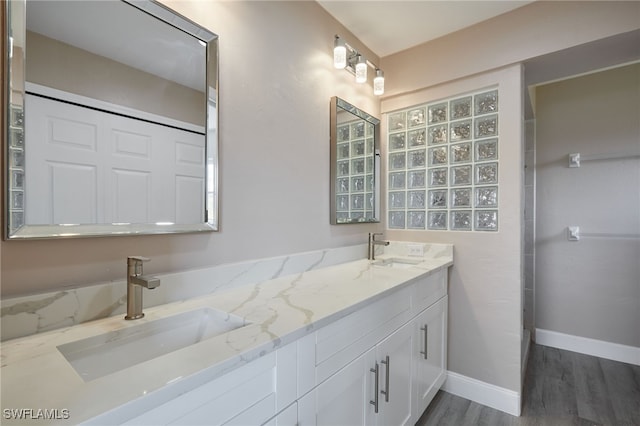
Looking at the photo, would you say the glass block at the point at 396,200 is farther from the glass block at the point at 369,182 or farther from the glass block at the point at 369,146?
the glass block at the point at 369,146

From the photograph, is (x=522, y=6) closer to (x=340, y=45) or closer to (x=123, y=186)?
(x=340, y=45)

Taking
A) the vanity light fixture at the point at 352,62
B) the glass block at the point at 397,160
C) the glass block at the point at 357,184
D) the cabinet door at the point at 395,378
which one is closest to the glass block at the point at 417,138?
the glass block at the point at 397,160

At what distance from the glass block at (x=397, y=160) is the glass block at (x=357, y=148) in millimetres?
354

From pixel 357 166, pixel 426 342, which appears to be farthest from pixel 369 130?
pixel 426 342

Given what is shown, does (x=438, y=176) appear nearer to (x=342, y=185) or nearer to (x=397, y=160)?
(x=397, y=160)

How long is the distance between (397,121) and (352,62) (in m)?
0.60

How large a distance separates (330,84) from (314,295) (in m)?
1.31

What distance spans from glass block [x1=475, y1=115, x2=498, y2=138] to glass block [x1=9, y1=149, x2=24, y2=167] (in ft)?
7.27

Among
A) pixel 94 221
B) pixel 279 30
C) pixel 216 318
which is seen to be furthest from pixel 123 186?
pixel 279 30

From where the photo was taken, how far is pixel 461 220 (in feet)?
6.66

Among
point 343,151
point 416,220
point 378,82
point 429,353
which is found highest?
point 378,82

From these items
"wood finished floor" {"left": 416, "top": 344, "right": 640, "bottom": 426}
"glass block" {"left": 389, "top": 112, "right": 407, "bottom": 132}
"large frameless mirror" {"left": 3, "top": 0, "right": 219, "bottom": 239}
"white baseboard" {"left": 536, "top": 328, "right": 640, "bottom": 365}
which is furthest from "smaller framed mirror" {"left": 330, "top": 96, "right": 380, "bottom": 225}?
"white baseboard" {"left": 536, "top": 328, "right": 640, "bottom": 365}

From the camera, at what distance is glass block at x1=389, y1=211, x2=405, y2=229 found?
90.3 inches

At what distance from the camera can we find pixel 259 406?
731 millimetres
